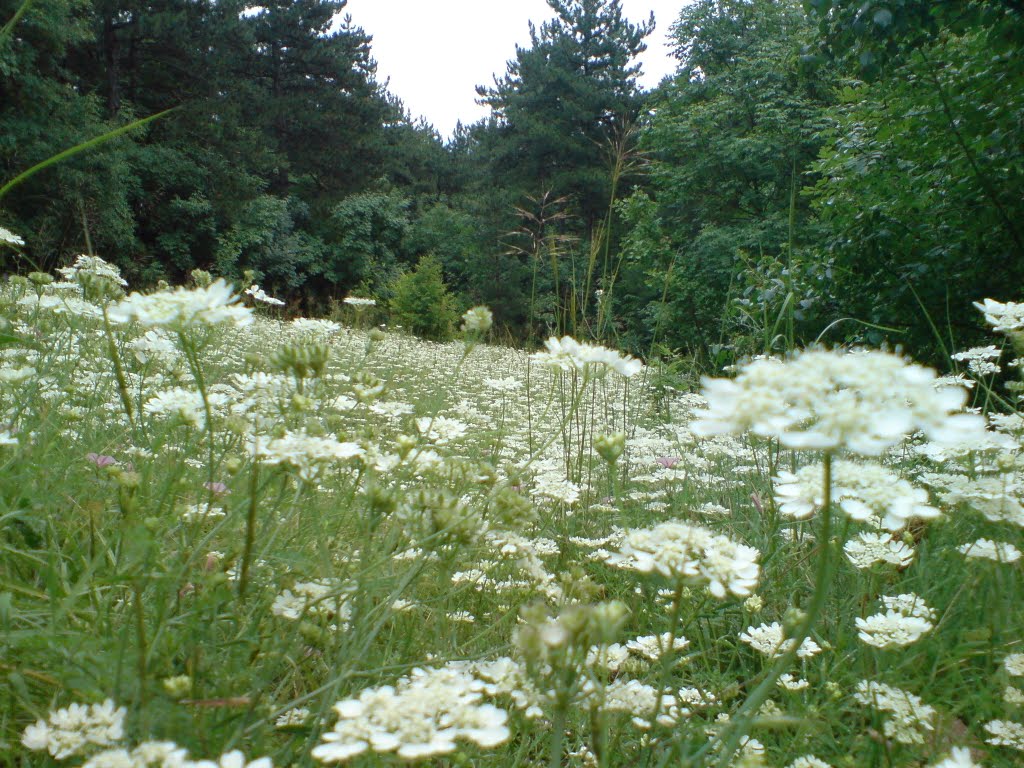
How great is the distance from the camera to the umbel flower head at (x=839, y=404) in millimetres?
677

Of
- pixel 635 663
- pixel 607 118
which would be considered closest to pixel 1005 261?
pixel 635 663

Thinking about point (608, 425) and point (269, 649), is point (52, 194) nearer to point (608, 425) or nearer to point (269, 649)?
point (608, 425)

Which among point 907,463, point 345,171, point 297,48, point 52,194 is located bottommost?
point 907,463

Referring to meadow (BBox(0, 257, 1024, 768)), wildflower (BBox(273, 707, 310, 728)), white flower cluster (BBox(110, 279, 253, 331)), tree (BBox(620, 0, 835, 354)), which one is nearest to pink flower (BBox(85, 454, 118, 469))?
meadow (BBox(0, 257, 1024, 768))

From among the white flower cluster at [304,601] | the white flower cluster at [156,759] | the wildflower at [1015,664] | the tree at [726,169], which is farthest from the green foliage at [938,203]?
the tree at [726,169]

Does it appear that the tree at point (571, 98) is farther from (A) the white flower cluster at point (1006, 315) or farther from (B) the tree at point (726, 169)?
(A) the white flower cluster at point (1006, 315)

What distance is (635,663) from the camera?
1267 mm

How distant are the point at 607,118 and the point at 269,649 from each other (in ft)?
84.2

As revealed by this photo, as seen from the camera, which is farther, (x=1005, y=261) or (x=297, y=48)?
(x=297, y=48)

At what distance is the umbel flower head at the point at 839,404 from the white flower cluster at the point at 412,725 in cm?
40

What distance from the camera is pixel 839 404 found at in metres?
0.70

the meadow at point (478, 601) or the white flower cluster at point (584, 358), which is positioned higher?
the white flower cluster at point (584, 358)

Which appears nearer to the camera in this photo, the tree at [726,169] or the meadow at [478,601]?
the meadow at [478,601]

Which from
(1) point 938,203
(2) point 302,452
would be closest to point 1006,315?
(2) point 302,452
